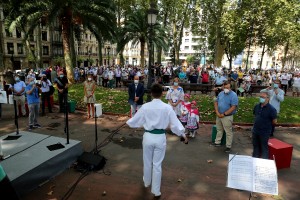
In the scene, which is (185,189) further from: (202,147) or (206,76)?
(206,76)

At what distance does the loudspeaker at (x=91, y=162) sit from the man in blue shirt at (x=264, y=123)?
12.9ft

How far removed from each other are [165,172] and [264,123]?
2.67 meters

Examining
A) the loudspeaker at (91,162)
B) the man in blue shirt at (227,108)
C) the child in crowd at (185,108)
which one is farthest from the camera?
the child in crowd at (185,108)

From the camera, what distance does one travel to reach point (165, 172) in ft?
20.0

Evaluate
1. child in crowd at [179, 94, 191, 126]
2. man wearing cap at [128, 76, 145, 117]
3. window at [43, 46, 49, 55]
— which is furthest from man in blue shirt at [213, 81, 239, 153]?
window at [43, 46, 49, 55]

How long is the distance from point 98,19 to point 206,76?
9.54 metres

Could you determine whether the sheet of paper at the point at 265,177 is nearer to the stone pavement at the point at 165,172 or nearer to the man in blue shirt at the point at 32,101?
the stone pavement at the point at 165,172

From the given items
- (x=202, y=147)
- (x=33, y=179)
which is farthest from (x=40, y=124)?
(x=202, y=147)

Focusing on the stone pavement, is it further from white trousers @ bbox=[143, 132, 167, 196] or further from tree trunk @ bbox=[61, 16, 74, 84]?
tree trunk @ bbox=[61, 16, 74, 84]

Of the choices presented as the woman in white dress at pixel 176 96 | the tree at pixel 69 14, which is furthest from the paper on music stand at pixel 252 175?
the tree at pixel 69 14

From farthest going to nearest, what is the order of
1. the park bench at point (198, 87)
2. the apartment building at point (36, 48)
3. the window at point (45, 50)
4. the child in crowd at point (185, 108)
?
the window at point (45, 50)
the apartment building at point (36, 48)
the park bench at point (198, 87)
the child in crowd at point (185, 108)

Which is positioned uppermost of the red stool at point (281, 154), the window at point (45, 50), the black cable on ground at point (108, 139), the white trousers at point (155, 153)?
the window at point (45, 50)

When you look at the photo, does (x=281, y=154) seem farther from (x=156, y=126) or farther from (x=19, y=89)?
(x=19, y=89)

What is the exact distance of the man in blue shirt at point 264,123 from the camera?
5.88 meters
